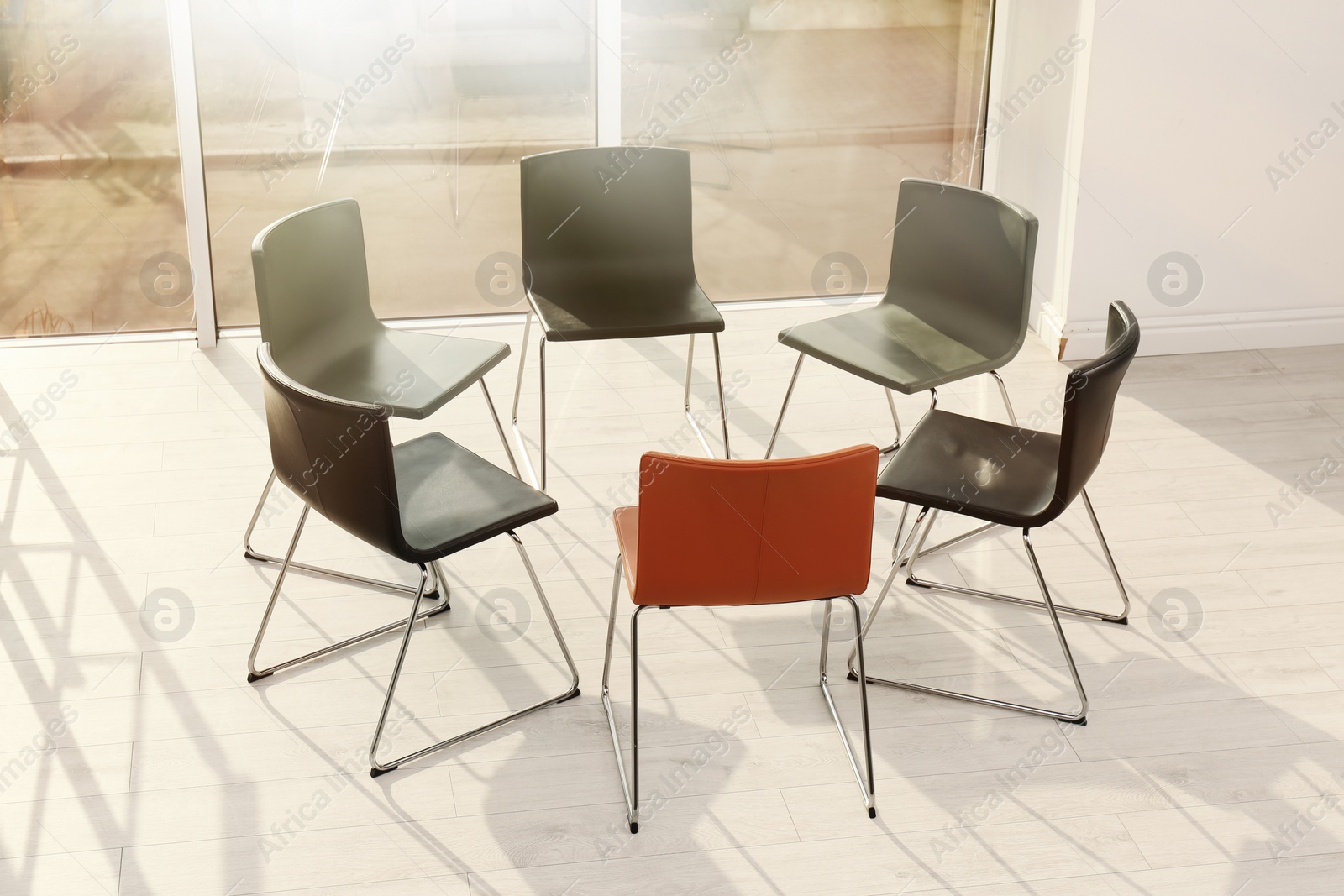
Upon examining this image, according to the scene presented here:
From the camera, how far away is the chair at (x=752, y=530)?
84.7 inches

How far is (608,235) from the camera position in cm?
373

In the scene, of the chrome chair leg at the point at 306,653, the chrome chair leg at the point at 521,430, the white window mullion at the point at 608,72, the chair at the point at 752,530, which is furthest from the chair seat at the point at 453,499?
the white window mullion at the point at 608,72

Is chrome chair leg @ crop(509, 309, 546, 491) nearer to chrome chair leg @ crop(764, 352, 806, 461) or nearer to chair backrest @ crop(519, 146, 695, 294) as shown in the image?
chair backrest @ crop(519, 146, 695, 294)

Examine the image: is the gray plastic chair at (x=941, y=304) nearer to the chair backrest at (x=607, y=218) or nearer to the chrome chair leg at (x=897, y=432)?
the chrome chair leg at (x=897, y=432)

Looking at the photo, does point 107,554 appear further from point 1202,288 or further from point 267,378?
point 1202,288

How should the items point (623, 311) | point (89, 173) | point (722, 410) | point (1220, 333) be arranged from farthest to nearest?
point (1220, 333) < point (89, 173) < point (722, 410) < point (623, 311)

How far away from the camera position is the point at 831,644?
9.75 feet

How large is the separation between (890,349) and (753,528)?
1335 millimetres

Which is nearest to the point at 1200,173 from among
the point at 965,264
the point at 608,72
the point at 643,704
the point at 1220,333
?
the point at 1220,333

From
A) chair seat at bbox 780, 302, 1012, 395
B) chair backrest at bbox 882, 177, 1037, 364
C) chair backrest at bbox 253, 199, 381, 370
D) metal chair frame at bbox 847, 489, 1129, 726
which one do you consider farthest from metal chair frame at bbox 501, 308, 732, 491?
metal chair frame at bbox 847, 489, 1129, 726

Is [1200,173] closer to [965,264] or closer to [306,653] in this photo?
[965,264]

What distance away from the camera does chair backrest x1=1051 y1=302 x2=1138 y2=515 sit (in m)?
2.43

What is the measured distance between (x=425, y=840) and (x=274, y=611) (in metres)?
0.88

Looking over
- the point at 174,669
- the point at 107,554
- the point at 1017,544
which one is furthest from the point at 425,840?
the point at 1017,544
